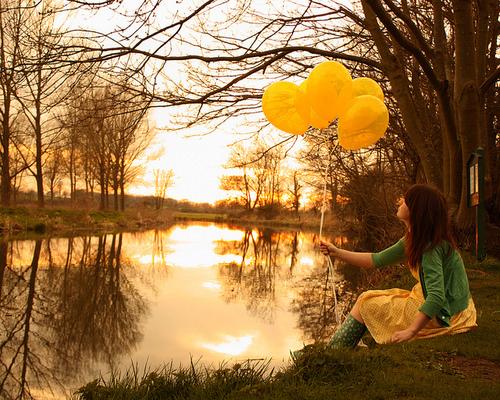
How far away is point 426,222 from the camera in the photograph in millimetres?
3262

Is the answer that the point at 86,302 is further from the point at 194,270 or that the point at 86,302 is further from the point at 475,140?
the point at 475,140

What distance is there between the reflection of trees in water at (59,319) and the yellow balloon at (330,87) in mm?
3454

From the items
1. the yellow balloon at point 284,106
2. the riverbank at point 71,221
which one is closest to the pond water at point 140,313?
the yellow balloon at point 284,106

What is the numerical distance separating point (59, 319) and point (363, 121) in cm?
488

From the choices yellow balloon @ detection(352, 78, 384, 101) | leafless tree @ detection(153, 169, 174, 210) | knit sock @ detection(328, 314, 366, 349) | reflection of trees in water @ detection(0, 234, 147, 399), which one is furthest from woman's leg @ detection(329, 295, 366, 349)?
leafless tree @ detection(153, 169, 174, 210)

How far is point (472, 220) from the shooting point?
812cm

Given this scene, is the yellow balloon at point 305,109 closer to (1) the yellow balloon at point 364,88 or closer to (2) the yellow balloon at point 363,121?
(2) the yellow balloon at point 363,121

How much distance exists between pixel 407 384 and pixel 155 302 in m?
5.81

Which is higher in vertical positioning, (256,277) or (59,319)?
(59,319)

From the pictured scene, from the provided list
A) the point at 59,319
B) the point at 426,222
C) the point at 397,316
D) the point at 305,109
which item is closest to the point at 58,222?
the point at 59,319

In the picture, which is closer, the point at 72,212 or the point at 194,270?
the point at 194,270

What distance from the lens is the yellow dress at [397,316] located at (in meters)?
3.27

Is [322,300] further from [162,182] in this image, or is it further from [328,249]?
[162,182]

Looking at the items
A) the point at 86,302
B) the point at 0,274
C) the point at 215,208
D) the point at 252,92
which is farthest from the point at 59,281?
the point at 215,208
